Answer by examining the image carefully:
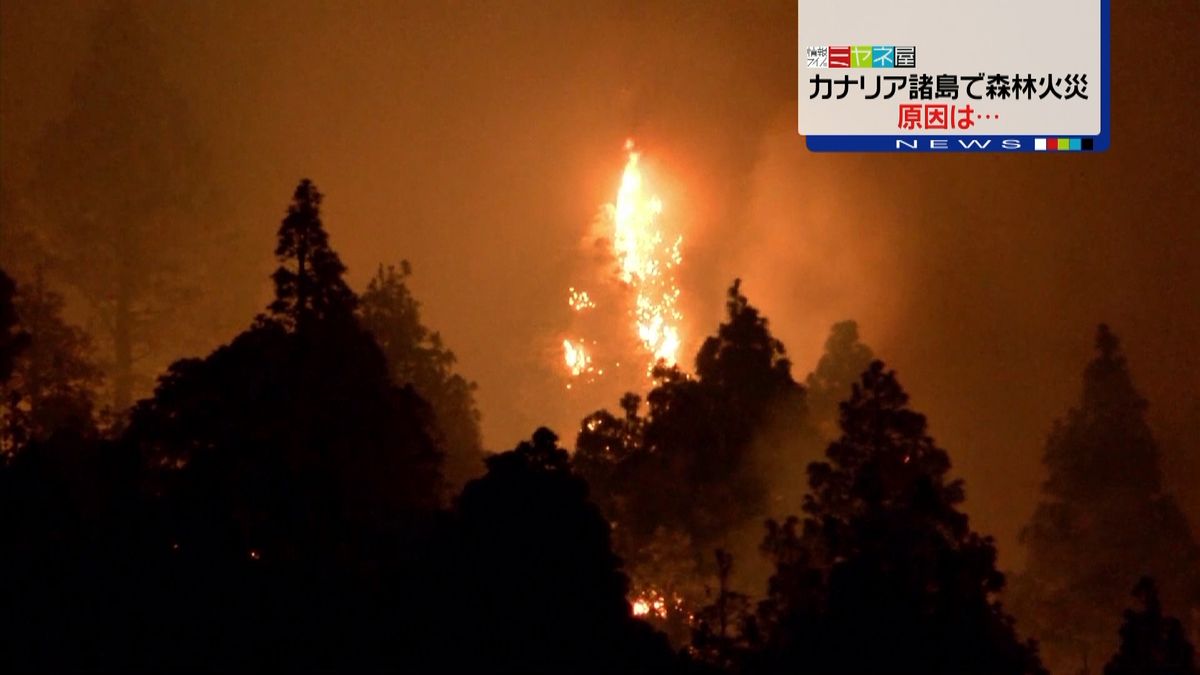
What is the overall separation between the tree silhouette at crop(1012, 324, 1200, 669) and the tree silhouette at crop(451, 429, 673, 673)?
737 inches

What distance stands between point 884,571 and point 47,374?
56.2ft

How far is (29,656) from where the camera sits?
1639cm

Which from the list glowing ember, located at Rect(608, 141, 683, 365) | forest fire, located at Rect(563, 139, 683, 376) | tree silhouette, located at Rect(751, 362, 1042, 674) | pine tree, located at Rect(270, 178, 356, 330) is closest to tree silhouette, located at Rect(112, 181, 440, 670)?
pine tree, located at Rect(270, 178, 356, 330)

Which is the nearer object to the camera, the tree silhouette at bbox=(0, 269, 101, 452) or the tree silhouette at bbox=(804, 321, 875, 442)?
the tree silhouette at bbox=(0, 269, 101, 452)

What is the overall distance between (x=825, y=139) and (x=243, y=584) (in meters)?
Answer: 11.6

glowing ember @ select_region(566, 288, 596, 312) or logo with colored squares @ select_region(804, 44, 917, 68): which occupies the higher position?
glowing ember @ select_region(566, 288, 596, 312)

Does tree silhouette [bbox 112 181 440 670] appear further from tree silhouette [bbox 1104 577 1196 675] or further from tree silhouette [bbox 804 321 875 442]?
tree silhouette [bbox 804 321 875 442]

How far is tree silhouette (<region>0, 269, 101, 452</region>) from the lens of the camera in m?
25.9

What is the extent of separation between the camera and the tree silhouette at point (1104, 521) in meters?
31.9

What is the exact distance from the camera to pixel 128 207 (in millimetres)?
40719

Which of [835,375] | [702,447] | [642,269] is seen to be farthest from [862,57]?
[642,269]

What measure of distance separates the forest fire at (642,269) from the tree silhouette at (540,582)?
30.3 meters

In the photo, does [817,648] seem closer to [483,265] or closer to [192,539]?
[192,539]

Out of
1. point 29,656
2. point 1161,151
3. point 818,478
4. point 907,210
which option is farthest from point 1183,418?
point 29,656
